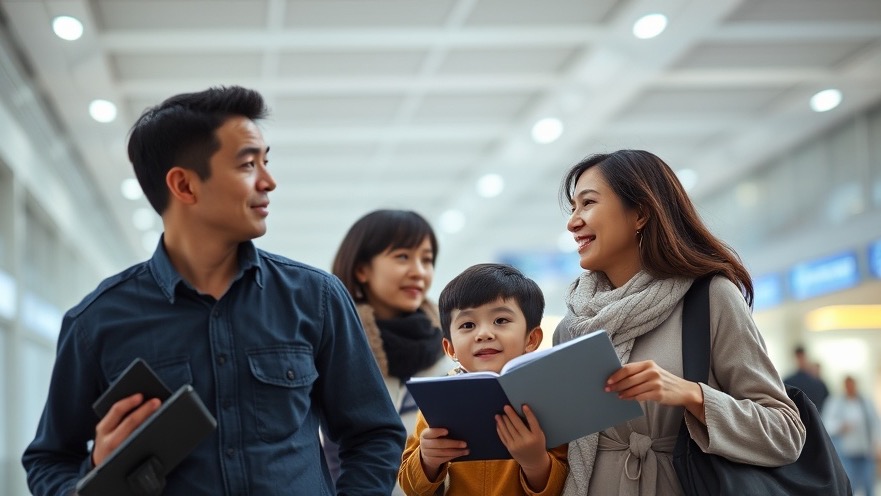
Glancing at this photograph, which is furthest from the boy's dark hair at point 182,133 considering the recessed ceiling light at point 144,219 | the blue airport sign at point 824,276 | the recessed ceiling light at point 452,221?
the recessed ceiling light at point 452,221

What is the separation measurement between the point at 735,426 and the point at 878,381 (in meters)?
12.1

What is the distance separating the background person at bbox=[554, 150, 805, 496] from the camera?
2.38m

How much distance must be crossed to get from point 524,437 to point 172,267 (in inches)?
36.0

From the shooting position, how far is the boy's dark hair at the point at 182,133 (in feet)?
7.56

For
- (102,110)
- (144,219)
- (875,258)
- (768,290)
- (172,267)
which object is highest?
(144,219)

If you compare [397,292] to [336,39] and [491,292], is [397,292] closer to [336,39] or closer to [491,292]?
[491,292]

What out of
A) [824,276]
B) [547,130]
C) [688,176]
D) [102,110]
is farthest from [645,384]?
[688,176]

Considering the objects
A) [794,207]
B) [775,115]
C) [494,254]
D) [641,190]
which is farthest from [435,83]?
[494,254]

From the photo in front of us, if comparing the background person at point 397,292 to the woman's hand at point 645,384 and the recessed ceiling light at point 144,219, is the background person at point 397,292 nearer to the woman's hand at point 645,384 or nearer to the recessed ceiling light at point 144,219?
the woman's hand at point 645,384

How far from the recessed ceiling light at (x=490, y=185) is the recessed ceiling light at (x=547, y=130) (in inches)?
72.3

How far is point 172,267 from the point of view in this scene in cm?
226

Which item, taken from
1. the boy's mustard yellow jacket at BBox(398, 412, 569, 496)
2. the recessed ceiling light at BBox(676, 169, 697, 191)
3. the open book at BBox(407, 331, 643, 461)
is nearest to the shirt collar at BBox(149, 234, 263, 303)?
the open book at BBox(407, 331, 643, 461)

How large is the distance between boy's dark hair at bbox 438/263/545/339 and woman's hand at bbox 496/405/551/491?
47 centimetres

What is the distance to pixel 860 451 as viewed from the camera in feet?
35.5
